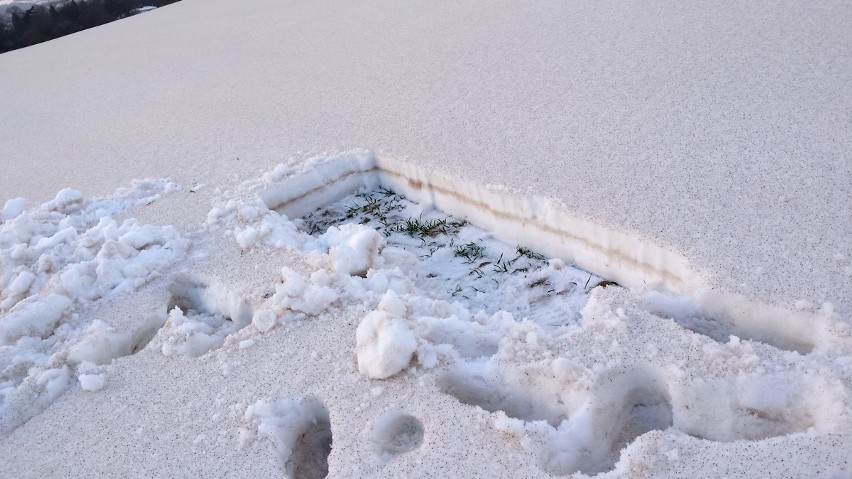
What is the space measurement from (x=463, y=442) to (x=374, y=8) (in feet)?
12.7

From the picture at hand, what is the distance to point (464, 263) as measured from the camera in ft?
6.48

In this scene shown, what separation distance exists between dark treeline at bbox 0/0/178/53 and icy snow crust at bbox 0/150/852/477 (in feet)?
15.9

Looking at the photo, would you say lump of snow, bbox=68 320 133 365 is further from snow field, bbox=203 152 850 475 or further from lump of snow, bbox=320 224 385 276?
lump of snow, bbox=320 224 385 276

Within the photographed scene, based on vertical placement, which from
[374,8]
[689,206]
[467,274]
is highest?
[374,8]

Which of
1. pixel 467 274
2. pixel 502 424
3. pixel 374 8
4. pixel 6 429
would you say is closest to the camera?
pixel 502 424

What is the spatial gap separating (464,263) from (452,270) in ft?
0.15

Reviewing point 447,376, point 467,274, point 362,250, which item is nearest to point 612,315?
point 447,376

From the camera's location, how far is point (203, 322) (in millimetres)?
1807

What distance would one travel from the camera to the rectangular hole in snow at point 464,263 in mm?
1762

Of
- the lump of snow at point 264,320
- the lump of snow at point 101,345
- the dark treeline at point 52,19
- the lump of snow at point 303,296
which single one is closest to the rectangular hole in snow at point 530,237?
the lump of snow at point 303,296

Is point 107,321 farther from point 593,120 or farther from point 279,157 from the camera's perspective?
point 593,120

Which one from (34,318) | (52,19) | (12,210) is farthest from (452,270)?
(52,19)

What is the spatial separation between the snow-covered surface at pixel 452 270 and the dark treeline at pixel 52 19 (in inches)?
138

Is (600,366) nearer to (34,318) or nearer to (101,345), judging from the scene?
(101,345)
